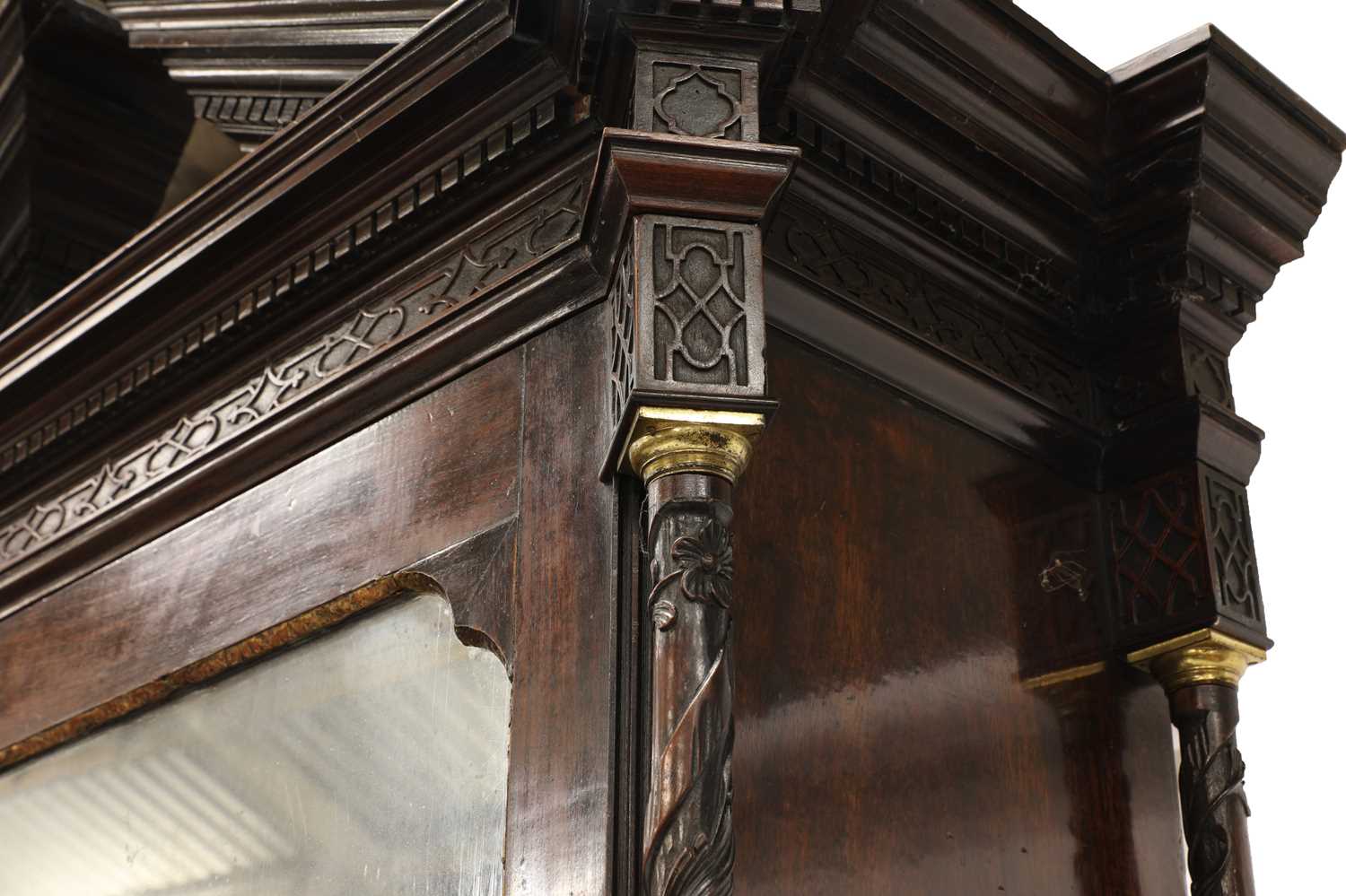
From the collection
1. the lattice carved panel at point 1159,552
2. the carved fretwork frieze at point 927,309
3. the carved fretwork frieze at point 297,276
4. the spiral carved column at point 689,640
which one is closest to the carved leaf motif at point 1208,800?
the lattice carved panel at point 1159,552

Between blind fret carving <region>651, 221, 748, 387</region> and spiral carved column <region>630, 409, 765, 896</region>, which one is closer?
spiral carved column <region>630, 409, 765, 896</region>

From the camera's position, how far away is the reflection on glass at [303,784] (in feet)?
5.32

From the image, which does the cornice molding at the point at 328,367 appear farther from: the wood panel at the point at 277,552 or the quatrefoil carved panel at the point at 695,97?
the quatrefoil carved panel at the point at 695,97

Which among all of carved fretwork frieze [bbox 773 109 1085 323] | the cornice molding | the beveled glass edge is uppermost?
carved fretwork frieze [bbox 773 109 1085 323]

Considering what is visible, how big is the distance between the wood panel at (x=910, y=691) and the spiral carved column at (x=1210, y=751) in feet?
0.18

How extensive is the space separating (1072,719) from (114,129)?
2.08 metres

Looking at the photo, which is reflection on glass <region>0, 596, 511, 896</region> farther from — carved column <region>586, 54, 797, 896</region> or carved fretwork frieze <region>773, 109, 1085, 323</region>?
carved fretwork frieze <region>773, 109, 1085, 323</region>

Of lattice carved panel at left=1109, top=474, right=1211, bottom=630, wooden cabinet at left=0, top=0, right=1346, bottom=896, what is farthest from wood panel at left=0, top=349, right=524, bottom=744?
lattice carved panel at left=1109, top=474, right=1211, bottom=630

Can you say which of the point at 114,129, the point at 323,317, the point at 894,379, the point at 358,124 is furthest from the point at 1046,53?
the point at 114,129

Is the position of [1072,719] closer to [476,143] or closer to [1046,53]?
[1046,53]

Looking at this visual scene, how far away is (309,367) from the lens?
1979 millimetres

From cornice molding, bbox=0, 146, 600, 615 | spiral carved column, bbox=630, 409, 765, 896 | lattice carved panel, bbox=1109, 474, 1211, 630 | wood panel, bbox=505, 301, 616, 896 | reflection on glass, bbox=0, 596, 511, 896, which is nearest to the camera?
spiral carved column, bbox=630, 409, 765, 896

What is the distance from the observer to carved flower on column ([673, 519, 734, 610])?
1.35 m

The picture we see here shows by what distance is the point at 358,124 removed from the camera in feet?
6.04
